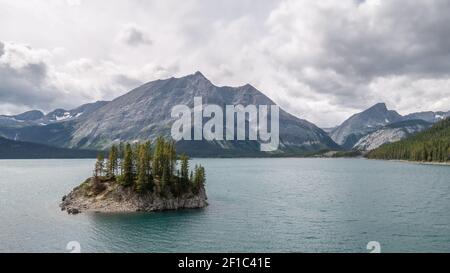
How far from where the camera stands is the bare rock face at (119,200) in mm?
100438

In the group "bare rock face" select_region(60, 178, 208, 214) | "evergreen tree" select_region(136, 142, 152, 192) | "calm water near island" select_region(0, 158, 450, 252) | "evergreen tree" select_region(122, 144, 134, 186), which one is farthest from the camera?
"evergreen tree" select_region(122, 144, 134, 186)

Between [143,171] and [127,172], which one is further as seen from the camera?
[127,172]

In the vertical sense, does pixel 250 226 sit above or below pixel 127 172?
below

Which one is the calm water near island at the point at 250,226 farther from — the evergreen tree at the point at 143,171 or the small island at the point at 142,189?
the evergreen tree at the point at 143,171

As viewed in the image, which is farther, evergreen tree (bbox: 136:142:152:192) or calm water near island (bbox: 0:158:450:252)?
evergreen tree (bbox: 136:142:152:192)

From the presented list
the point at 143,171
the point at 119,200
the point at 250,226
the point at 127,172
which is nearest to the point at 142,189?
the point at 143,171

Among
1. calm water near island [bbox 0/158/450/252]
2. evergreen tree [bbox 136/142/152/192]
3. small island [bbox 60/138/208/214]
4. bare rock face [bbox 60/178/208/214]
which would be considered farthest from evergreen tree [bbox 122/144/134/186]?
calm water near island [bbox 0/158/450/252]

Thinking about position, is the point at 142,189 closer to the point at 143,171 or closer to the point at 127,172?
the point at 143,171

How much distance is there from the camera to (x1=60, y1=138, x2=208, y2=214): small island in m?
102

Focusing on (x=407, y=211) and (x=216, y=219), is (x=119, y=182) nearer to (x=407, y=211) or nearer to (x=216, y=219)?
(x=216, y=219)

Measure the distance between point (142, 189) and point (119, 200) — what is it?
272 inches

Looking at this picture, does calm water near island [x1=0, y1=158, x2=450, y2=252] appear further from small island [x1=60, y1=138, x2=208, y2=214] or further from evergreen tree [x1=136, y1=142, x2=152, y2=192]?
evergreen tree [x1=136, y1=142, x2=152, y2=192]

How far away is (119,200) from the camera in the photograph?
102m

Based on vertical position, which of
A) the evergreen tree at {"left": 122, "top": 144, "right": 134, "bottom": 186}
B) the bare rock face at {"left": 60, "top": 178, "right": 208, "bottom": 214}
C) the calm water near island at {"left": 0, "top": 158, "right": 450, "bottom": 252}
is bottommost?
the calm water near island at {"left": 0, "top": 158, "right": 450, "bottom": 252}
